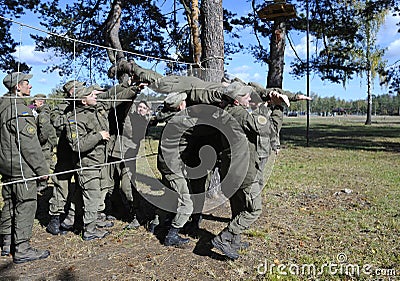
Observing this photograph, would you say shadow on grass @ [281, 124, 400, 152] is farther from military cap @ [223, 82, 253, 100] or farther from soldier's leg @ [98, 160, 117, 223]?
military cap @ [223, 82, 253, 100]

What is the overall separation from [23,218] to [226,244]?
2212mm

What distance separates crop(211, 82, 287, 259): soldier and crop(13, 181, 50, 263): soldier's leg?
202 cm

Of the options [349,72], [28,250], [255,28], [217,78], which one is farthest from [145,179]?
[349,72]

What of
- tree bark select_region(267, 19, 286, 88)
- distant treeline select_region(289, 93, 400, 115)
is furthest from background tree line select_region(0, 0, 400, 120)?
distant treeline select_region(289, 93, 400, 115)

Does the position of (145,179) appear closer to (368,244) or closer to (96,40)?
(368,244)

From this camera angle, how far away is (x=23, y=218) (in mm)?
4172

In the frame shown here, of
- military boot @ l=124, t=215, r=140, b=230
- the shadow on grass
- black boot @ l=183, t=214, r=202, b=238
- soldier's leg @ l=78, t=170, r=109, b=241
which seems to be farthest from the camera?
the shadow on grass

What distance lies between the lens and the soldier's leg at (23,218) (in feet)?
13.5

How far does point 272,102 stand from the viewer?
500 cm

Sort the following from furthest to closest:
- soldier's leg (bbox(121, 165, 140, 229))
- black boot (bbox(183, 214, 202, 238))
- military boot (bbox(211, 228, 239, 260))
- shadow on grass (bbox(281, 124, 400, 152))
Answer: shadow on grass (bbox(281, 124, 400, 152)), soldier's leg (bbox(121, 165, 140, 229)), black boot (bbox(183, 214, 202, 238)), military boot (bbox(211, 228, 239, 260))

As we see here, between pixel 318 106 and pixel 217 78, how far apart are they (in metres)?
106

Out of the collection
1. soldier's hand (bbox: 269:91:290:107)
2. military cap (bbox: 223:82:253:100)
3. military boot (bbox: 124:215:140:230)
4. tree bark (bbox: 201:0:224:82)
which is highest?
tree bark (bbox: 201:0:224:82)

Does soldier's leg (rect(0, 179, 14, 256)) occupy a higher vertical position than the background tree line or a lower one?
lower

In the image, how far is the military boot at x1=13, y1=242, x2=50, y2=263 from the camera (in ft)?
13.6
